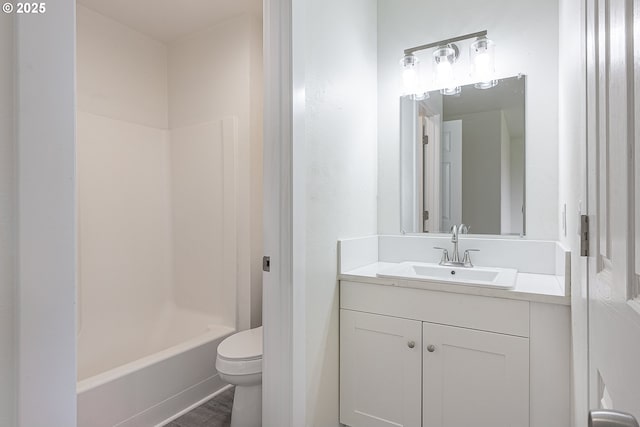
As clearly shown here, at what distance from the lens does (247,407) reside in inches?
65.4

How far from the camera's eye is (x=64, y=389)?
0.63 m

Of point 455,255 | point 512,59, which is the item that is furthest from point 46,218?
point 512,59

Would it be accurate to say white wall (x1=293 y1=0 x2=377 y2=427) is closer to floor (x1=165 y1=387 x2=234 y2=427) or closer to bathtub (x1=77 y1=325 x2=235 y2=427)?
floor (x1=165 y1=387 x2=234 y2=427)

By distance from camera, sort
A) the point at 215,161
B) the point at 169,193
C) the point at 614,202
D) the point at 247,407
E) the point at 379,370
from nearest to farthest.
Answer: the point at 614,202 < the point at 379,370 < the point at 247,407 < the point at 215,161 < the point at 169,193

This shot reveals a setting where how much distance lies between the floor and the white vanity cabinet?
0.71 meters

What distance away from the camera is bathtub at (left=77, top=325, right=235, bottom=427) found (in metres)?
1.57

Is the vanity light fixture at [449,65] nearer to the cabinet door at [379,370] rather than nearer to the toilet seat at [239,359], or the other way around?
the cabinet door at [379,370]

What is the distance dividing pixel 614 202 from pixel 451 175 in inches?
61.8

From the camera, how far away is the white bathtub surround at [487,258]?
132 centimetres

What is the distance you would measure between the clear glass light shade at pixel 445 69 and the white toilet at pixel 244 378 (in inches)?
71.2

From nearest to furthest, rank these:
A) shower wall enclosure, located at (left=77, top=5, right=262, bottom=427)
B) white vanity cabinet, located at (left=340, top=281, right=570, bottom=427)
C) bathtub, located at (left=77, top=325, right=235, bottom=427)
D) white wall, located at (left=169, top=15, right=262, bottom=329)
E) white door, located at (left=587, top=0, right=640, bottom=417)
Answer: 1. white door, located at (left=587, top=0, right=640, bottom=417)
2. white vanity cabinet, located at (left=340, top=281, right=570, bottom=427)
3. bathtub, located at (left=77, top=325, right=235, bottom=427)
4. shower wall enclosure, located at (left=77, top=5, right=262, bottom=427)
5. white wall, located at (left=169, top=15, right=262, bottom=329)

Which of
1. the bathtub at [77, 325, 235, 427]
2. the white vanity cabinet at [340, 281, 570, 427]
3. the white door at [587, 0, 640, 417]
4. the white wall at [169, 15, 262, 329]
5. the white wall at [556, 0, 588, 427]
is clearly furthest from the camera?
the white wall at [169, 15, 262, 329]

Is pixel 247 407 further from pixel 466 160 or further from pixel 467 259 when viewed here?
pixel 466 160

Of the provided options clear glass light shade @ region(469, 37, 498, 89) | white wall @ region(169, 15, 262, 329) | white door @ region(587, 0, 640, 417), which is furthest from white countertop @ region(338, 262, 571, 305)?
clear glass light shade @ region(469, 37, 498, 89)
